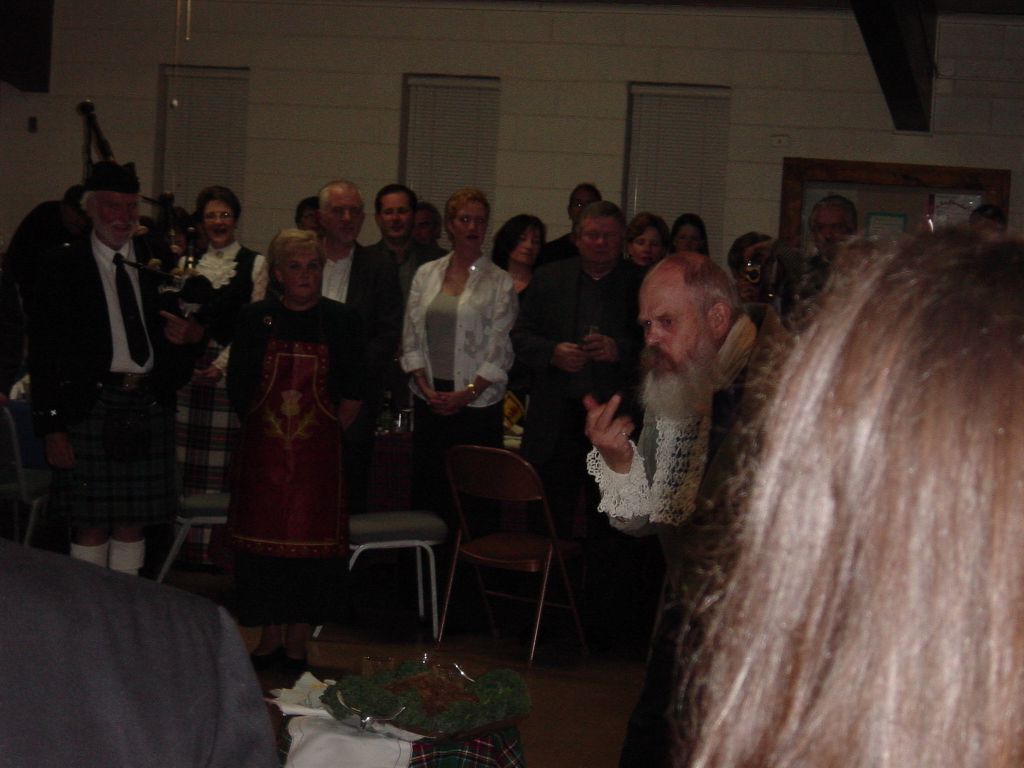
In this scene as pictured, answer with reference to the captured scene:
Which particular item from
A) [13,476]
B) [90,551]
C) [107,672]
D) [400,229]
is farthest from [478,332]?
[107,672]

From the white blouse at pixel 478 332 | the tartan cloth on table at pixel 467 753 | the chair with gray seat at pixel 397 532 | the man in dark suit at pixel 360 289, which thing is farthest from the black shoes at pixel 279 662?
the tartan cloth on table at pixel 467 753

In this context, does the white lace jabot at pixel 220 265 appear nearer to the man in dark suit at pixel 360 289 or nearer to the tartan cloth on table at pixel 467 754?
the man in dark suit at pixel 360 289

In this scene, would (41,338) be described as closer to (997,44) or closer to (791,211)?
(791,211)

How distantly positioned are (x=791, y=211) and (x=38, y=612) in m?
7.72

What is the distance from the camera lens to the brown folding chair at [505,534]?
449 centimetres

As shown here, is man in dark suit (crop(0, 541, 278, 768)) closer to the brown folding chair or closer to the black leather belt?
the black leather belt

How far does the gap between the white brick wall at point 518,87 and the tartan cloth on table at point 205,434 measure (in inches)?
135

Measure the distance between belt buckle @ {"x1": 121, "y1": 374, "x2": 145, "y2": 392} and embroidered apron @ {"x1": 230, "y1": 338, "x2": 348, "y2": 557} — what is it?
37cm

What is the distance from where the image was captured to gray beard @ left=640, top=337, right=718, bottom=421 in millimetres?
2703

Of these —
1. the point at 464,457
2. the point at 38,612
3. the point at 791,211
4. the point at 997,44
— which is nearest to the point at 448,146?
the point at 791,211

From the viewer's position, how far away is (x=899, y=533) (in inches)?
21.6

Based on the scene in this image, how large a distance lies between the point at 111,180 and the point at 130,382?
0.66 meters

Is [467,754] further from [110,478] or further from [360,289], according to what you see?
[360,289]

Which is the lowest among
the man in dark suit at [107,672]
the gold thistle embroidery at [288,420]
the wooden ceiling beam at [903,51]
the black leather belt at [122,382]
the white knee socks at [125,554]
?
the white knee socks at [125,554]
